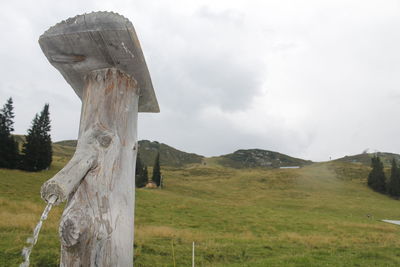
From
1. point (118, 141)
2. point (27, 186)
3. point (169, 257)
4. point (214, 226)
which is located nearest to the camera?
point (118, 141)

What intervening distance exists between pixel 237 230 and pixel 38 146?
130 feet

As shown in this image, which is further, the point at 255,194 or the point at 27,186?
the point at 255,194

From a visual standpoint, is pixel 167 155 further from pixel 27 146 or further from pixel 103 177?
pixel 103 177

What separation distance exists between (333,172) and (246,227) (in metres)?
72.9

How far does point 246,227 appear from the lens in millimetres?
19062

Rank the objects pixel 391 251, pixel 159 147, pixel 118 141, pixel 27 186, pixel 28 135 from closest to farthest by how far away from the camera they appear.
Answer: pixel 118 141, pixel 391 251, pixel 27 186, pixel 28 135, pixel 159 147

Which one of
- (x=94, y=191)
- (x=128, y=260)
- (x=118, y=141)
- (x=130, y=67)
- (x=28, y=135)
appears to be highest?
(x=28, y=135)

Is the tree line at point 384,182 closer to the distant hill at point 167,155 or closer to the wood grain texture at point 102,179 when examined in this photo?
the wood grain texture at point 102,179

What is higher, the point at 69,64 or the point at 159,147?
the point at 159,147

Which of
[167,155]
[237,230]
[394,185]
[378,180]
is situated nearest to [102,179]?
[237,230]

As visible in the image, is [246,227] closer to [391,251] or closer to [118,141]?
[391,251]

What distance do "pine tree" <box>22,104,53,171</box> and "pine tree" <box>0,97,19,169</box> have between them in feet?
4.72

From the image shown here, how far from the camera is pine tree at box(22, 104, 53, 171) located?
1689 inches

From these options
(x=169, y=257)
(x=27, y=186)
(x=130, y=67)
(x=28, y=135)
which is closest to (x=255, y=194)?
(x=27, y=186)
